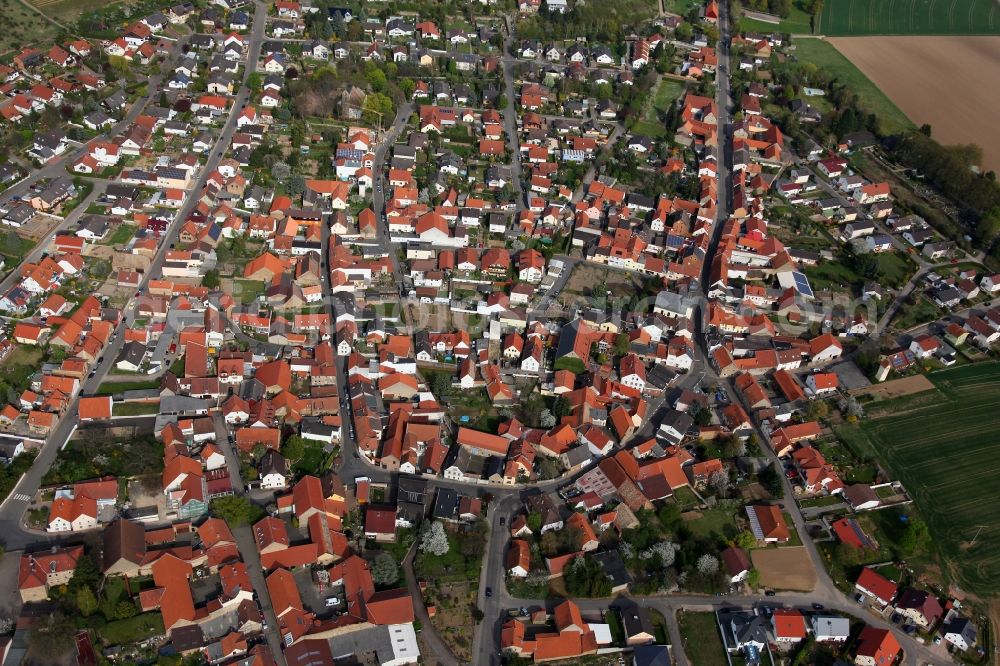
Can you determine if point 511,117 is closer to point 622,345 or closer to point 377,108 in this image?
point 377,108

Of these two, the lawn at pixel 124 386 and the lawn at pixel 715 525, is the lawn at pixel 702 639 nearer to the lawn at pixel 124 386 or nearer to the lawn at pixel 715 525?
the lawn at pixel 715 525

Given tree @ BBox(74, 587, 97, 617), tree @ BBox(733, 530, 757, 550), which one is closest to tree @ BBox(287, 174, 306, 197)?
tree @ BBox(74, 587, 97, 617)

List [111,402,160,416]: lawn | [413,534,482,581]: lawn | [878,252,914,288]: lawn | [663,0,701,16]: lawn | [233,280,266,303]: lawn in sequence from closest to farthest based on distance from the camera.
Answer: [413,534,482,581]: lawn < [111,402,160,416]: lawn < [233,280,266,303]: lawn < [878,252,914,288]: lawn < [663,0,701,16]: lawn

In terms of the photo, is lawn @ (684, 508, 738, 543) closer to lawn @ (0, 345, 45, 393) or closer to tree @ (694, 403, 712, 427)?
tree @ (694, 403, 712, 427)

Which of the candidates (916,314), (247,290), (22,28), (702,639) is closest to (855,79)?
(916,314)

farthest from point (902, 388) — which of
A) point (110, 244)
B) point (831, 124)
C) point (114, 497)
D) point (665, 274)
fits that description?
point (110, 244)

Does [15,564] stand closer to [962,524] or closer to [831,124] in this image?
[962,524]
